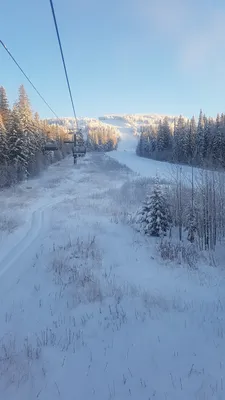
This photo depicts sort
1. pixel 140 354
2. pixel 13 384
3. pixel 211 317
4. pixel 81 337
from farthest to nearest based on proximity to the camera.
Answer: pixel 211 317, pixel 81 337, pixel 140 354, pixel 13 384

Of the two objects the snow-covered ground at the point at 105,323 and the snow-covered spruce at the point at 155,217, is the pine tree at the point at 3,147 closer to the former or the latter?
the snow-covered ground at the point at 105,323

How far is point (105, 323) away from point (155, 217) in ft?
29.7

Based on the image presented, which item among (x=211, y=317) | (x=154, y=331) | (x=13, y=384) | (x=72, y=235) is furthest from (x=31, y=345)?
(x=72, y=235)

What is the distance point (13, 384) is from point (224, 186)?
43.5ft

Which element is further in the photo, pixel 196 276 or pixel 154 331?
pixel 196 276

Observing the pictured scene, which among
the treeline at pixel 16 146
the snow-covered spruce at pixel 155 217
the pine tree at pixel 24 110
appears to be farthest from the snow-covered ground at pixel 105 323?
the pine tree at pixel 24 110

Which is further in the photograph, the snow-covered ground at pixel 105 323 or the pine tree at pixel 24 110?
the pine tree at pixel 24 110

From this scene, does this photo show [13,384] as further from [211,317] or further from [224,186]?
[224,186]

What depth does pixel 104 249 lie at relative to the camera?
12.0 m

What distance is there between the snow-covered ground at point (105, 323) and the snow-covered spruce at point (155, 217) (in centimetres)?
184

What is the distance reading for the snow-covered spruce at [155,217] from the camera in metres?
14.8

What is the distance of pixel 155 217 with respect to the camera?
14.9 metres

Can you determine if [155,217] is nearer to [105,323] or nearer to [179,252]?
[179,252]

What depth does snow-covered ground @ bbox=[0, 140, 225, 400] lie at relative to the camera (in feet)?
15.0
